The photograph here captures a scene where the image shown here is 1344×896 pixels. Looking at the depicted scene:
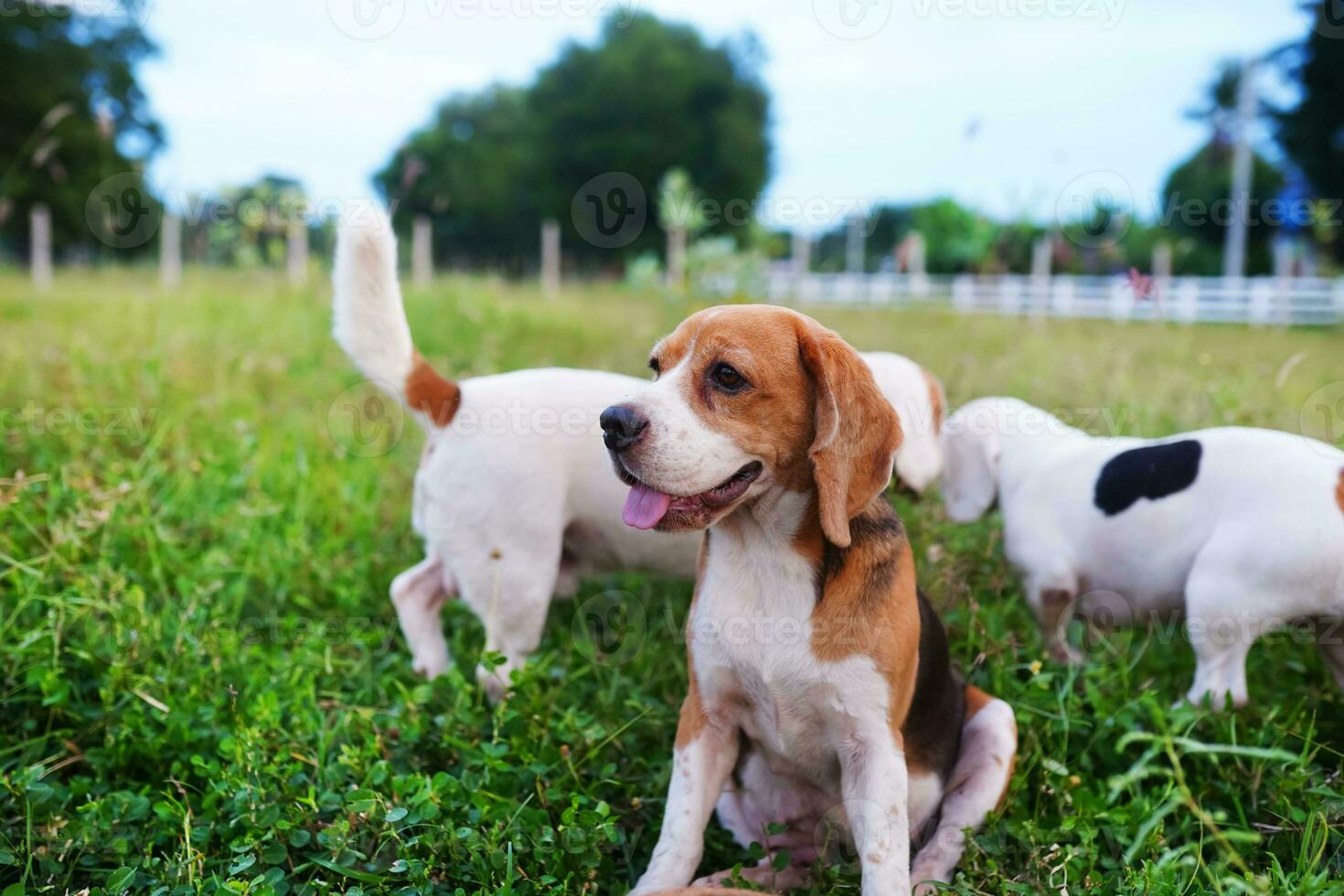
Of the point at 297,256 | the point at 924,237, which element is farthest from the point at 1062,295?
the point at 297,256

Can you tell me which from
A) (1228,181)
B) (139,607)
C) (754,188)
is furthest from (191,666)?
(754,188)

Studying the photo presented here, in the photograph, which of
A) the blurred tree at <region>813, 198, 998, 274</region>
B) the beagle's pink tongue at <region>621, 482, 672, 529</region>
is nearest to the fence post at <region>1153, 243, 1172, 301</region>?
the beagle's pink tongue at <region>621, 482, 672, 529</region>

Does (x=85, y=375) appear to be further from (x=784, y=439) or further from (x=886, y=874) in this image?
(x=886, y=874)

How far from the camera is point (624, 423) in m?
2.28

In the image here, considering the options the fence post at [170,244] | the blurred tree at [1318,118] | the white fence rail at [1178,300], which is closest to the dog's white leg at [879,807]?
the white fence rail at [1178,300]

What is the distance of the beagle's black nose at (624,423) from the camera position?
89.9 inches

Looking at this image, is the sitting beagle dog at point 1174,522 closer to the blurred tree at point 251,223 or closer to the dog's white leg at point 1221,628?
the dog's white leg at point 1221,628

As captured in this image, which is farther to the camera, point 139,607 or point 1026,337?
point 1026,337

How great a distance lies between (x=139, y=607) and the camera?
3438 mm

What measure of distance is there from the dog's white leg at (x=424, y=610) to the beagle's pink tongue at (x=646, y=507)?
61.9 inches

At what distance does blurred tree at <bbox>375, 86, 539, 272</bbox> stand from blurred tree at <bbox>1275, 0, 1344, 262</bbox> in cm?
2288

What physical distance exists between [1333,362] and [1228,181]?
22.0 meters

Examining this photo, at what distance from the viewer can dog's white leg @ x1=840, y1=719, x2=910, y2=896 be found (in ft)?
7.65

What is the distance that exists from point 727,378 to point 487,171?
120 ft
